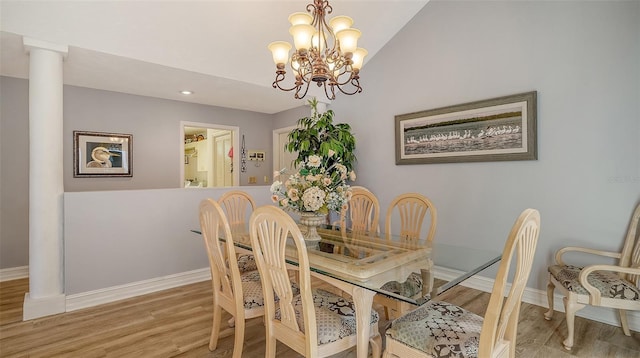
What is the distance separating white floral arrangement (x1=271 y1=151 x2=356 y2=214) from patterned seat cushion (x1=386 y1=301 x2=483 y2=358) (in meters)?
0.86

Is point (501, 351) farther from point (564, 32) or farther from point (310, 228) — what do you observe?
point (564, 32)

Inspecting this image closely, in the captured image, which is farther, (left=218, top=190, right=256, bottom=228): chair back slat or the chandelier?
(left=218, top=190, right=256, bottom=228): chair back slat

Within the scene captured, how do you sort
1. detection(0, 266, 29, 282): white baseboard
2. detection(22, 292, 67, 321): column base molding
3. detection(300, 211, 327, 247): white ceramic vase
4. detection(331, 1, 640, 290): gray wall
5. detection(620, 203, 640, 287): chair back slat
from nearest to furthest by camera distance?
detection(300, 211, 327, 247): white ceramic vase
detection(620, 203, 640, 287): chair back slat
detection(331, 1, 640, 290): gray wall
detection(22, 292, 67, 321): column base molding
detection(0, 266, 29, 282): white baseboard

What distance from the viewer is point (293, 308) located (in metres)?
1.62

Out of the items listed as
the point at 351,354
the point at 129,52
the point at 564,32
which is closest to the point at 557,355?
the point at 351,354

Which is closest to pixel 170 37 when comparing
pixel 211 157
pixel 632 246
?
pixel 211 157

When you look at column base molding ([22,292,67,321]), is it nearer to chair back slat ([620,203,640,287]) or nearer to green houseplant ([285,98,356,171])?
green houseplant ([285,98,356,171])

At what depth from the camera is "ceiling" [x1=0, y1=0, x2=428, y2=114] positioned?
8.82ft

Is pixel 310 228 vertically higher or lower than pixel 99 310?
higher

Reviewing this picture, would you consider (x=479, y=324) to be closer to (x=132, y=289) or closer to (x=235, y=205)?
(x=235, y=205)

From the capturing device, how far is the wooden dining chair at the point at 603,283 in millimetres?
2111

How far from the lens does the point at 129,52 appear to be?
10.0ft

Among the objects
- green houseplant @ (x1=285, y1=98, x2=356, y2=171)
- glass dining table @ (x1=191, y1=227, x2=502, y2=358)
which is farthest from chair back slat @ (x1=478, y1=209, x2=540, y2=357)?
green houseplant @ (x1=285, y1=98, x2=356, y2=171)

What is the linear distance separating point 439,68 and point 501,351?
3.02m
